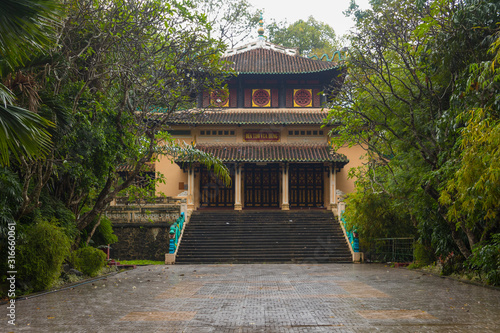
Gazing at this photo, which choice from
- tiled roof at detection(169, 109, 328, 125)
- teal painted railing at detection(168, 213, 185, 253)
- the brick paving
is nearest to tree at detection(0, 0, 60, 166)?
the brick paving

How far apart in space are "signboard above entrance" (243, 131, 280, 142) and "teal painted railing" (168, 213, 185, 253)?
26.9ft

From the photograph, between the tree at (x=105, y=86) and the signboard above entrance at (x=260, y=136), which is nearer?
the tree at (x=105, y=86)

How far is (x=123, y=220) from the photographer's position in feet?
68.0

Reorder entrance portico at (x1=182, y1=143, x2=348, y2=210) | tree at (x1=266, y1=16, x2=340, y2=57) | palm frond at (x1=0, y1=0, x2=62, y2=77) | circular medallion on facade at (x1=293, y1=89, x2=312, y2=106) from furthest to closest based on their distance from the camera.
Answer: tree at (x1=266, y1=16, x2=340, y2=57) → circular medallion on facade at (x1=293, y1=89, x2=312, y2=106) → entrance portico at (x1=182, y1=143, x2=348, y2=210) → palm frond at (x1=0, y1=0, x2=62, y2=77)

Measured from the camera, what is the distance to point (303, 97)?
1107 inches

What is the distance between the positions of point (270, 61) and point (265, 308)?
23.8m

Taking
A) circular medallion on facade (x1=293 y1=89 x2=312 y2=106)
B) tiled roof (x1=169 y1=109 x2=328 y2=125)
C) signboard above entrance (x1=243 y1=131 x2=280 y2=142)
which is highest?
circular medallion on facade (x1=293 y1=89 x2=312 y2=106)

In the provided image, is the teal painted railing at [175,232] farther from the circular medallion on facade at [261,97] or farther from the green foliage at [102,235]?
the circular medallion on facade at [261,97]

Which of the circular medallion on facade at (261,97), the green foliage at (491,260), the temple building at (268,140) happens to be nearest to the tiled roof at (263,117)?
the temple building at (268,140)

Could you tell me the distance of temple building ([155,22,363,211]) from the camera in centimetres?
2623

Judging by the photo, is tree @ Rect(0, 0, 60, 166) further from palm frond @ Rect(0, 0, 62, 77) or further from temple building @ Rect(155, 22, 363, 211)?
temple building @ Rect(155, 22, 363, 211)

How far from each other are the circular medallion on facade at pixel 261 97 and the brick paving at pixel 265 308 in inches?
752

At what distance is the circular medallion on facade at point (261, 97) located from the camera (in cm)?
2808

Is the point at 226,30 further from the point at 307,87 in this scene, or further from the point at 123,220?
the point at 307,87
